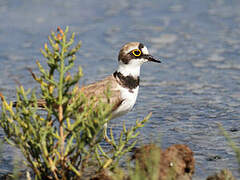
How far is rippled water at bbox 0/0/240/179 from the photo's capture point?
19.1 ft

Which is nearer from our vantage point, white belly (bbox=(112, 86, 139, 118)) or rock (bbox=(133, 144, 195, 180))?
Result: rock (bbox=(133, 144, 195, 180))

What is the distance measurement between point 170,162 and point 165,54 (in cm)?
532

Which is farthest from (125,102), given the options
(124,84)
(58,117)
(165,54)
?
(165,54)

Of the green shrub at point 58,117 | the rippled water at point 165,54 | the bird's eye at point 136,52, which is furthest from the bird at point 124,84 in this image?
the green shrub at point 58,117

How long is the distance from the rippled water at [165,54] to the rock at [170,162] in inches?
20.0

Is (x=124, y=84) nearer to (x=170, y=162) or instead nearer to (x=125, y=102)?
(x=125, y=102)

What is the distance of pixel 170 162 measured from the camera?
390 cm

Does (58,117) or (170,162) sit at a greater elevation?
(58,117)

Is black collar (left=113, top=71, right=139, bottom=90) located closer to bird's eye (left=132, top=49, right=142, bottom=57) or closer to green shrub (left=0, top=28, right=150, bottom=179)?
bird's eye (left=132, top=49, right=142, bottom=57)

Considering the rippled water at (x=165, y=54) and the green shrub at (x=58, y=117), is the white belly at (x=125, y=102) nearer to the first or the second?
the rippled water at (x=165, y=54)

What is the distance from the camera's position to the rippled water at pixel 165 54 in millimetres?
5809

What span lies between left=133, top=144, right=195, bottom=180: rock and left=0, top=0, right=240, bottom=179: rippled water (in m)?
0.51

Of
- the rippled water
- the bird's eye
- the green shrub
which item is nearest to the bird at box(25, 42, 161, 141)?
the bird's eye

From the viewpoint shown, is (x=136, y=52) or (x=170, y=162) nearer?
(x=170, y=162)
